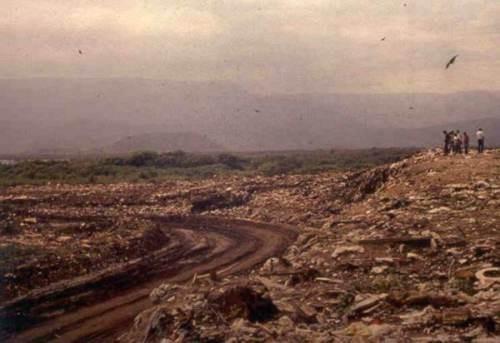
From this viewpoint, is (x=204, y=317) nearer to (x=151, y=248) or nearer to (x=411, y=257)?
(x=411, y=257)

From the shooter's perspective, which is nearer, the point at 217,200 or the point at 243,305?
the point at 243,305

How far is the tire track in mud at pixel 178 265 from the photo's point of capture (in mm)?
13008

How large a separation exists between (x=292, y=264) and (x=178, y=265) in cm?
502

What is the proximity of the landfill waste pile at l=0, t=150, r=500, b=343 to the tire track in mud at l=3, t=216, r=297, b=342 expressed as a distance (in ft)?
0.26

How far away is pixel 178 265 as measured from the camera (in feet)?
64.3

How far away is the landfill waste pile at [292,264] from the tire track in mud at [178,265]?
8cm

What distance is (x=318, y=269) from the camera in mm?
14570

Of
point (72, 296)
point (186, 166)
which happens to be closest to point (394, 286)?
point (72, 296)

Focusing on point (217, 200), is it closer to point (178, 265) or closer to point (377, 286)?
point (178, 265)

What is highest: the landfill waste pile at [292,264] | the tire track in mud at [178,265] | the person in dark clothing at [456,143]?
the person in dark clothing at [456,143]

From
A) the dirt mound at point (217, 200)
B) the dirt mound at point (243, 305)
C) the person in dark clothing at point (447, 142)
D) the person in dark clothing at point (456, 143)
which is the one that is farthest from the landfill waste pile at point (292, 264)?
the dirt mound at point (217, 200)

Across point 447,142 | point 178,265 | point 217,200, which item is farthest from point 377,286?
point 217,200

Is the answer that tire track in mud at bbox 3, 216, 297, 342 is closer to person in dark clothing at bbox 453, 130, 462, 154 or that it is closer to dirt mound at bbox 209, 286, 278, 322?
dirt mound at bbox 209, 286, 278, 322

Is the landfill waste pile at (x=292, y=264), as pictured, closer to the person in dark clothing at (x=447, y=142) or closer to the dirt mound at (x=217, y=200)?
the person in dark clothing at (x=447, y=142)
